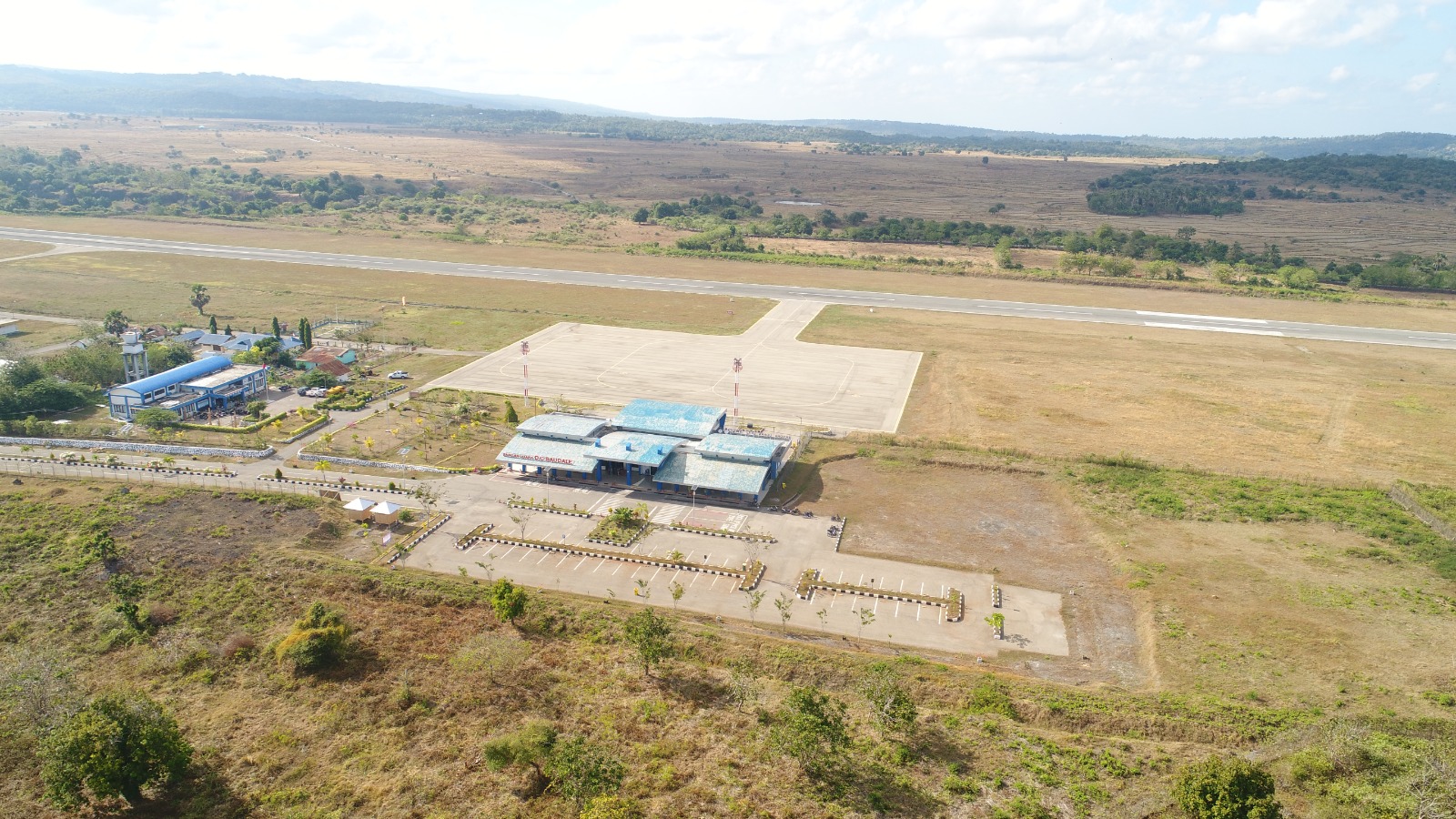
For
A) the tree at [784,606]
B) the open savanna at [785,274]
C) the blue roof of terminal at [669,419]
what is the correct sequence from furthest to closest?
the open savanna at [785,274], the blue roof of terminal at [669,419], the tree at [784,606]

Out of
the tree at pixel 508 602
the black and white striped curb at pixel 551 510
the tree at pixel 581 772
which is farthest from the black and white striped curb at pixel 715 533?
the tree at pixel 581 772

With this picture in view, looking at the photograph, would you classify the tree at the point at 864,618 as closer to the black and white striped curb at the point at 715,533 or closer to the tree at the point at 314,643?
the black and white striped curb at the point at 715,533

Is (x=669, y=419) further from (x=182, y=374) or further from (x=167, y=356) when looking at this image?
(x=167, y=356)

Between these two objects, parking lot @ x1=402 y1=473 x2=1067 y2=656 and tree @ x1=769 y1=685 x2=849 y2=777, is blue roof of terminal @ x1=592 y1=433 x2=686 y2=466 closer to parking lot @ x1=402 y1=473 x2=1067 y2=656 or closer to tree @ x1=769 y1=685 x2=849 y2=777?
parking lot @ x1=402 y1=473 x2=1067 y2=656

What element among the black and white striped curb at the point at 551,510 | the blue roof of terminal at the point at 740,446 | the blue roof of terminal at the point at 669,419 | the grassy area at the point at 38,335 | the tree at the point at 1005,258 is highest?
the tree at the point at 1005,258

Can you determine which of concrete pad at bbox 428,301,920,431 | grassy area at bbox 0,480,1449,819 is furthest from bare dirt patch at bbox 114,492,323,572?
concrete pad at bbox 428,301,920,431

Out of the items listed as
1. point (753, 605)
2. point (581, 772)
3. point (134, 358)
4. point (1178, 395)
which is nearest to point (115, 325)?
point (134, 358)

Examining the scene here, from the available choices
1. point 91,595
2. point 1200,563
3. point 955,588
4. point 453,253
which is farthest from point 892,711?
point 453,253
